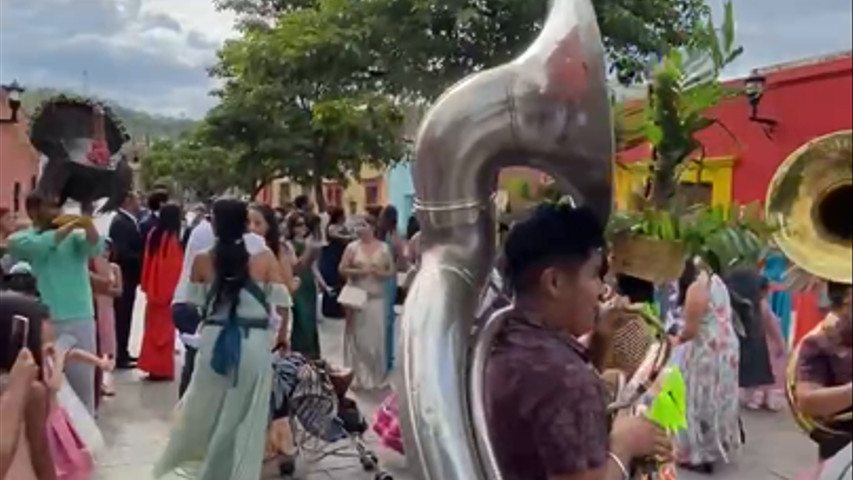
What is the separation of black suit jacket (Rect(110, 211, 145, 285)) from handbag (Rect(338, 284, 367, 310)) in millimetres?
1646

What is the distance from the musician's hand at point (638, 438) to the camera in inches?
63.7

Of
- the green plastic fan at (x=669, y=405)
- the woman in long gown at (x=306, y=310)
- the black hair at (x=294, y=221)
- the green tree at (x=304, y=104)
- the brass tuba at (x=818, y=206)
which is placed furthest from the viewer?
the green tree at (x=304, y=104)

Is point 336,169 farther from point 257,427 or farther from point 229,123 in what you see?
point 257,427

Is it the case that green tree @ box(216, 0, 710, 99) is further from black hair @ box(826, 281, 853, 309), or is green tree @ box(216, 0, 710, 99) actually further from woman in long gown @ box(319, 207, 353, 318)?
woman in long gown @ box(319, 207, 353, 318)

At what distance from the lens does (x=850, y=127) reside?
0.94m

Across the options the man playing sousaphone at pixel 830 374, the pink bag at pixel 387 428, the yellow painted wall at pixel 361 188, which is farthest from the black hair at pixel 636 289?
the yellow painted wall at pixel 361 188

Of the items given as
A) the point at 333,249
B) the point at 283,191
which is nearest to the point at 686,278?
the point at 333,249

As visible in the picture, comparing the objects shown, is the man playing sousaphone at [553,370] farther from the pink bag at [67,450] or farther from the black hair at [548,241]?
the pink bag at [67,450]

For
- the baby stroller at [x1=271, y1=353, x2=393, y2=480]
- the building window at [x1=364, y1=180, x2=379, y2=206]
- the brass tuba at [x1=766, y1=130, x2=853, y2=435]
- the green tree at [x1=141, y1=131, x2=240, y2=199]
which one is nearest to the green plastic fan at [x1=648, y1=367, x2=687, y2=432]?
the brass tuba at [x1=766, y1=130, x2=853, y2=435]

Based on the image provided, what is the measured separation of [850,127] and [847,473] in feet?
1.14

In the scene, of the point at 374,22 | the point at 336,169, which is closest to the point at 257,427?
the point at 374,22

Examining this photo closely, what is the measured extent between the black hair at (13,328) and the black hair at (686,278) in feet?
4.77

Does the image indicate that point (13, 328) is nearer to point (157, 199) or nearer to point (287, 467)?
point (287, 467)

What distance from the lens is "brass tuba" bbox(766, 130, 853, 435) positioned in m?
0.95
